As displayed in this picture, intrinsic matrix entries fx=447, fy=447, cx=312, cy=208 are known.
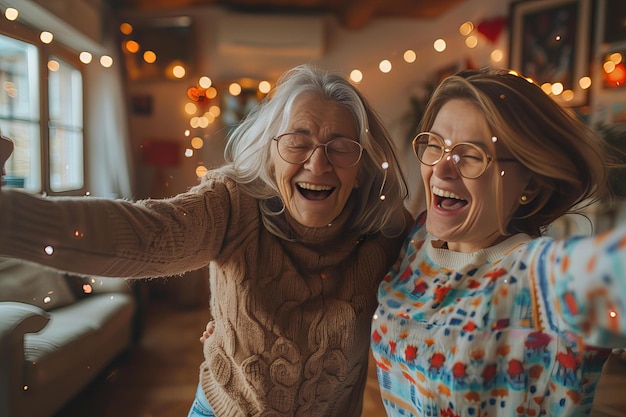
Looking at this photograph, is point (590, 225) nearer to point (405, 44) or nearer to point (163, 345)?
point (405, 44)

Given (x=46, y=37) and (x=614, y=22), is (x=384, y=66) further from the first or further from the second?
(x=46, y=37)

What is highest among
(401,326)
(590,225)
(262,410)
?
(590,225)

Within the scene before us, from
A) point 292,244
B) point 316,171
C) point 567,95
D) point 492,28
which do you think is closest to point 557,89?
point 567,95

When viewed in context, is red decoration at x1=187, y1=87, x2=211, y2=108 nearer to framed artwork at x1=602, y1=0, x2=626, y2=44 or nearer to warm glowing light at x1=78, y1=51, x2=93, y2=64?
warm glowing light at x1=78, y1=51, x2=93, y2=64

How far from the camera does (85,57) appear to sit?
1.95 ft

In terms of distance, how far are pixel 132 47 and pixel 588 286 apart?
0.60m

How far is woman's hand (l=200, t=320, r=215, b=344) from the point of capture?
690mm

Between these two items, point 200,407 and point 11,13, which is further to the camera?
point 200,407

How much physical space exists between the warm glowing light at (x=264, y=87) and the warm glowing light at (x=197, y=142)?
110 millimetres

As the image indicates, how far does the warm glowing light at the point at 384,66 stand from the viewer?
62 cm

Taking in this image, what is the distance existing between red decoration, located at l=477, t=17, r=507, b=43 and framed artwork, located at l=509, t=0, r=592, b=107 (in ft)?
0.04

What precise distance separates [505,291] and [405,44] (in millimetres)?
348

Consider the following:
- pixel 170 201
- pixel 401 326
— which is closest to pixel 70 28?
pixel 170 201

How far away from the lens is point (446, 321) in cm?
55
